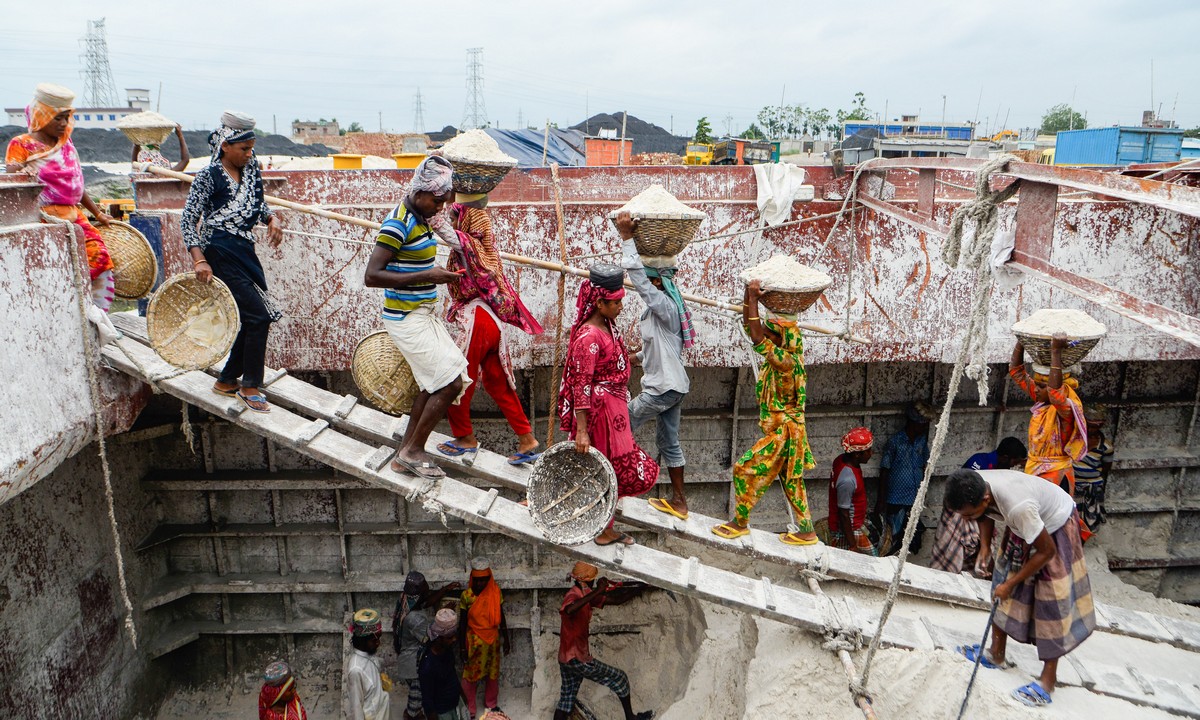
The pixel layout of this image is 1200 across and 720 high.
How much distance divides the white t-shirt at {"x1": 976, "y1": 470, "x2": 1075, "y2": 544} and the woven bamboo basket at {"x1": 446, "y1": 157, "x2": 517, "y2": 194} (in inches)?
117

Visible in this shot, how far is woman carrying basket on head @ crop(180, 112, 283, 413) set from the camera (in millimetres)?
4137

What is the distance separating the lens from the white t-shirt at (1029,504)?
3.72 m

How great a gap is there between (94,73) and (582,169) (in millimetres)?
48448

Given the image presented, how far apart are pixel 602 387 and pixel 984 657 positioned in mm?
2590

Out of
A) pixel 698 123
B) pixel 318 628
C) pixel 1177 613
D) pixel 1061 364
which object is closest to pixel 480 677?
pixel 318 628

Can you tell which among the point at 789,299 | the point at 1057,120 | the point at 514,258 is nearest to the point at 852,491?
the point at 789,299

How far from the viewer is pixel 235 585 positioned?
6.21 meters

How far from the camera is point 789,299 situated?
13.7ft

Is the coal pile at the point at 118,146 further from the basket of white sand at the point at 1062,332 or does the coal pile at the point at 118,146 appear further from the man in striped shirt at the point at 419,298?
the basket of white sand at the point at 1062,332

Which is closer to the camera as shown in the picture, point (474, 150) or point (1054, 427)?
point (474, 150)

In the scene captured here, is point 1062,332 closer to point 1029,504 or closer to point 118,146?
point 1029,504

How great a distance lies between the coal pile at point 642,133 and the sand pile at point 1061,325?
21310 millimetres

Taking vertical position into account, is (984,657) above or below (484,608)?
above

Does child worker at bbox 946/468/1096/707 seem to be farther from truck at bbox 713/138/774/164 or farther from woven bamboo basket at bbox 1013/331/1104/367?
truck at bbox 713/138/774/164
